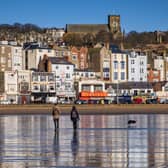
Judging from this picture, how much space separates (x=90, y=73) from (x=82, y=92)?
660cm

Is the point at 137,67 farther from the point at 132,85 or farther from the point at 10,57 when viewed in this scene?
the point at 10,57

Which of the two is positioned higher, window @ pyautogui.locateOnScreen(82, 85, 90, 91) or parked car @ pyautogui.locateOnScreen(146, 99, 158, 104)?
window @ pyautogui.locateOnScreen(82, 85, 90, 91)

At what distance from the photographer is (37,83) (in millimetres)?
121125

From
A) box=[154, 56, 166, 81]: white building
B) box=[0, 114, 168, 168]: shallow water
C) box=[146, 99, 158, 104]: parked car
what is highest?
box=[154, 56, 166, 81]: white building

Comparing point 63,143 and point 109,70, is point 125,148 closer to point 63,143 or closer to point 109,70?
point 63,143

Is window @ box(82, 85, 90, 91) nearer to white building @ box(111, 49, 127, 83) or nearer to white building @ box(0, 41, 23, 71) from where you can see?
white building @ box(111, 49, 127, 83)

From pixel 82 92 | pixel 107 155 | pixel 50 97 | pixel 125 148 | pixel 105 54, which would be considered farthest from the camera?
pixel 105 54

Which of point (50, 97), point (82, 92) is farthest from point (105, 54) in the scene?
point (50, 97)

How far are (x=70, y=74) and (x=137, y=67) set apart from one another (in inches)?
799

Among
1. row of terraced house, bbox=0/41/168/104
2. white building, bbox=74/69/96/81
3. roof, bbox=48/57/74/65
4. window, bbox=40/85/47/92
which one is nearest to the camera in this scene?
row of terraced house, bbox=0/41/168/104

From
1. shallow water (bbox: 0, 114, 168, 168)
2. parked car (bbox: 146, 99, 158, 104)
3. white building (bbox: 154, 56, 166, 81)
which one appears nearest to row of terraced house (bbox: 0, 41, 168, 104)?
parked car (bbox: 146, 99, 158, 104)

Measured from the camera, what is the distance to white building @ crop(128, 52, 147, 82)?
13900cm

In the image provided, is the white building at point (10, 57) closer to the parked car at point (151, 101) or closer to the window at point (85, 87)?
the window at point (85, 87)

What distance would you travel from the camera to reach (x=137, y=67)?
141125 millimetres
